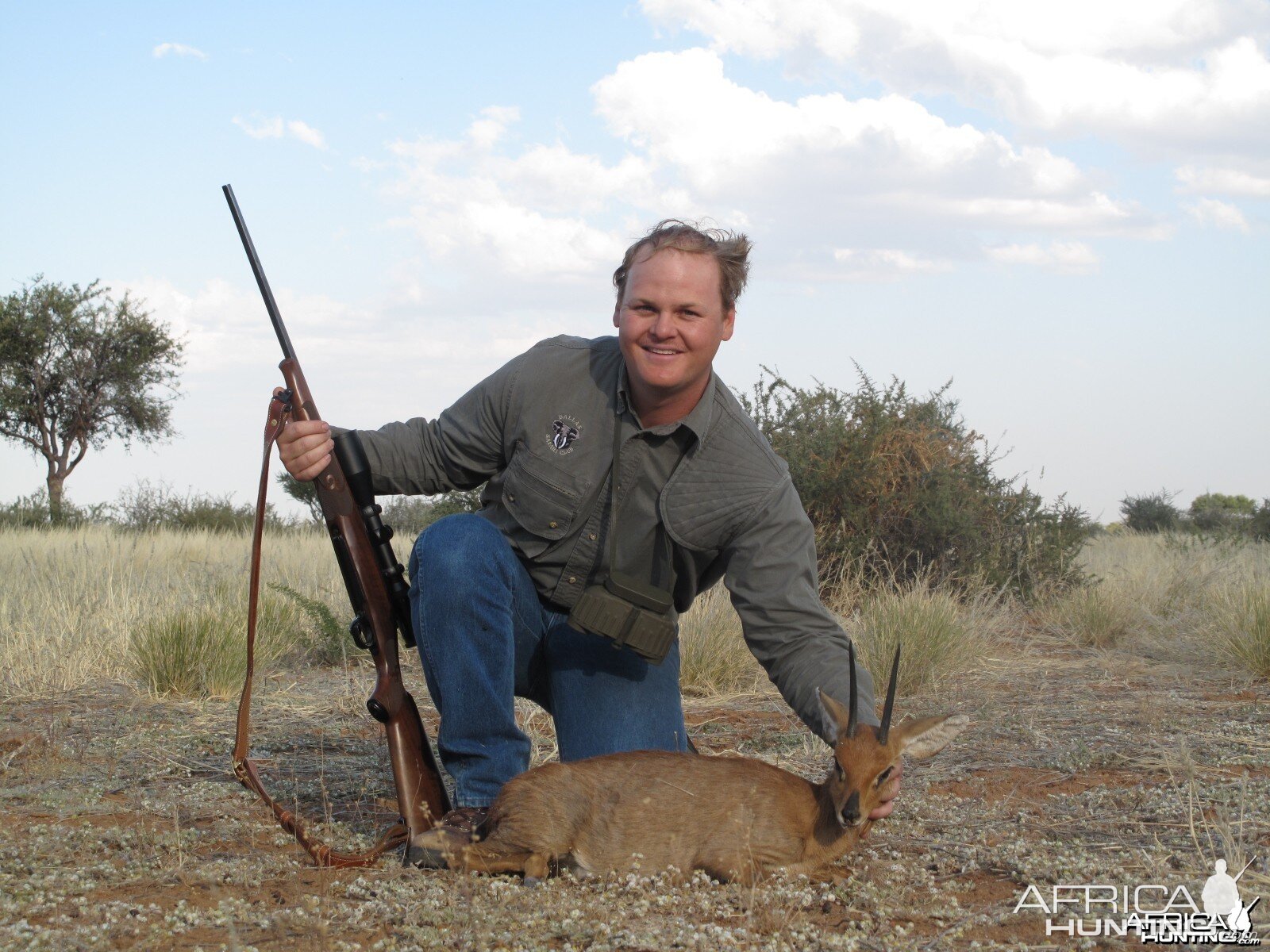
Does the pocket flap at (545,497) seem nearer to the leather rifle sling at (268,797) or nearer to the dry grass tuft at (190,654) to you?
the leather rifle sling at (268,797)

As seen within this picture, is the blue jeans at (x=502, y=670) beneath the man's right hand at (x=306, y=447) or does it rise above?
beneath

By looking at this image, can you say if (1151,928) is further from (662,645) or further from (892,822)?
(662,645)

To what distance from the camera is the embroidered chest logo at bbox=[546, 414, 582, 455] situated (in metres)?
4.80

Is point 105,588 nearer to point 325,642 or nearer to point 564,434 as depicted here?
point 325,642

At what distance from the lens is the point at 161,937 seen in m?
3.15

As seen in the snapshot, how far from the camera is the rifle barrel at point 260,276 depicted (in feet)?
16.2

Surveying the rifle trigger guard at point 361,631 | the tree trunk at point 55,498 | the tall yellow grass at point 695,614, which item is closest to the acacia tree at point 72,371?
the tree trunk at point 55,498

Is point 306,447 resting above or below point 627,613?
above

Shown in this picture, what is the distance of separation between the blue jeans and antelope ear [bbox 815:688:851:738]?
128 centimetres

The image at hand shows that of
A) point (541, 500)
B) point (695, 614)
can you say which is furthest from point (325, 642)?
point (541, 500)

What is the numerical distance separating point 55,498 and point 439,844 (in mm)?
25288

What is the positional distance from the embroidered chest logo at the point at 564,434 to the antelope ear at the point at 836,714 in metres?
1.63

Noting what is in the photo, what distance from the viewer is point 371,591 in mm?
4586

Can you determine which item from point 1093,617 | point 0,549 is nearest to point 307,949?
point 1093,617
